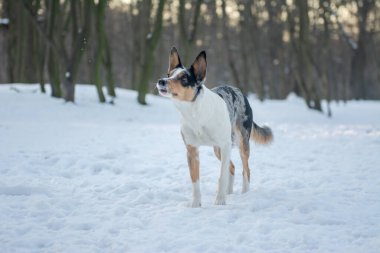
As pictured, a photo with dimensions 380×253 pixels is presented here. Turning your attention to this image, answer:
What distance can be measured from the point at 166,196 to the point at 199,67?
187 centimetres

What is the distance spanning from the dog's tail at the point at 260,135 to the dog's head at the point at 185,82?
2083 millimetres

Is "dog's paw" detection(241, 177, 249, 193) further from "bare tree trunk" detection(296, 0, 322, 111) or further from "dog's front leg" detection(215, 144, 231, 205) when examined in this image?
"bare tree trunk" detection(296, 0, 322, 111)

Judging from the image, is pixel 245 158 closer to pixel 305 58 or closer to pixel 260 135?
pixel 260 135

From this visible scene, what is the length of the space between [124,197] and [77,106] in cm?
1088

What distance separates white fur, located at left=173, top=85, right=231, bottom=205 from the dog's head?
0.10 meters

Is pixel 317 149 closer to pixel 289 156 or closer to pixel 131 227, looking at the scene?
pixel 289 156

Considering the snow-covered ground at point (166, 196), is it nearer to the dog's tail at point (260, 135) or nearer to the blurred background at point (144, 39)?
the dog's tail at point (260, 135)

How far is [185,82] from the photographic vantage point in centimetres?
542

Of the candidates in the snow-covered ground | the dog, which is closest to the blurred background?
the snow-covered ground

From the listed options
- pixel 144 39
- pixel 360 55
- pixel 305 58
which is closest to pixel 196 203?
pixel 305 58

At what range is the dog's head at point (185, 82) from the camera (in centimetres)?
531

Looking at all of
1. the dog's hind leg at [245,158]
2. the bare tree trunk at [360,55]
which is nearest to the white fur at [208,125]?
the dog's hind leg at [245,158]

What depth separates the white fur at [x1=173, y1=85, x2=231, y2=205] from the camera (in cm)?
556

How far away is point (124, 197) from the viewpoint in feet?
19.5
